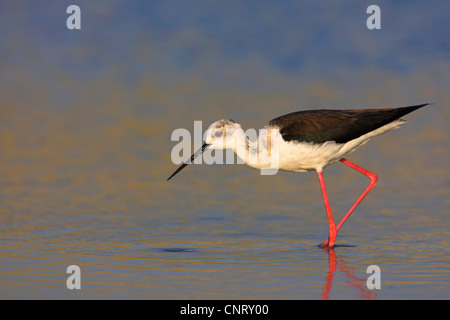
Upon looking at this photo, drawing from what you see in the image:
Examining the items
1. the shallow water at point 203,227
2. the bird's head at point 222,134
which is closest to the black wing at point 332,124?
the bird's head at point 222,134

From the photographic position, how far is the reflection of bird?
9422mm

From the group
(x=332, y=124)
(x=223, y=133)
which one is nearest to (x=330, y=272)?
(x=332, y=124)

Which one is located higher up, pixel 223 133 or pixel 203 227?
pixel 223 133

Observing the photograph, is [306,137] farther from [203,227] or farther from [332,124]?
[203,227]

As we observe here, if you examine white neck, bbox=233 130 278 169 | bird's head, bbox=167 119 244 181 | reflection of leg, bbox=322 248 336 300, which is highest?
bird's head, bbox=167 119 244 181

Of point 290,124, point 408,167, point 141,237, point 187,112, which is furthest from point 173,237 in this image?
point 187,112

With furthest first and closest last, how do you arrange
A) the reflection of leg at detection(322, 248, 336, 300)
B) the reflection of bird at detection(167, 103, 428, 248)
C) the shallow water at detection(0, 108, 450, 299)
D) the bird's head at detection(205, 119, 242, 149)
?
the bird's head at detection(205, 119, 242, 149), the reflection of bird at detection(167, 103, 428, 248), the shallow water at detection(0, 108, 450, 299), the reflection of leg at detection(322, 248, 336, 300)

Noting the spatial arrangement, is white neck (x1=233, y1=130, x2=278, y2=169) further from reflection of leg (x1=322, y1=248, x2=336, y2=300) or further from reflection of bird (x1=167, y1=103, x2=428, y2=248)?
reflection of leg (x1=322, y1=248, x2=336, y2=300)

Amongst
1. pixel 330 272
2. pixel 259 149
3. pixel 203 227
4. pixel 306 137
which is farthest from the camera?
pixel 203 227

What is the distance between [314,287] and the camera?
720 cm

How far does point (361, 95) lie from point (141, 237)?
286 inches

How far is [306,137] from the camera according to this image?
9398mm

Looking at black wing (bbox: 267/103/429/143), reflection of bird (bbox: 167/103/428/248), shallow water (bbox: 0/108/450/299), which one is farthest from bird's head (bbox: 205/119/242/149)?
shallow water (bbox: 0/108/450/299)
